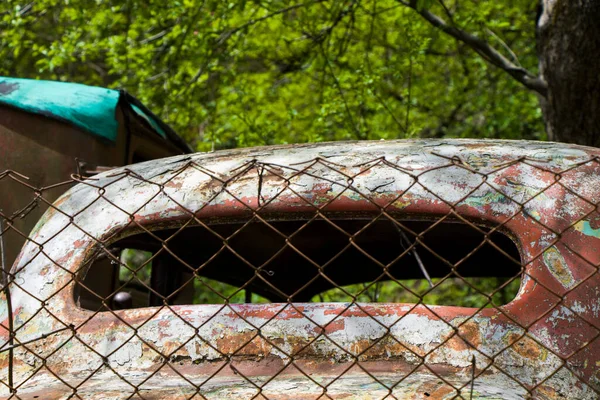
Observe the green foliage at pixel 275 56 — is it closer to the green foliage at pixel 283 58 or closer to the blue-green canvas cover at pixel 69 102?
the green foliage at pixel 283 58

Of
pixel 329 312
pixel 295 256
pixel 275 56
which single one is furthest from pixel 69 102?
pixel 275 56

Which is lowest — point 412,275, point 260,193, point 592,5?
point 412,275

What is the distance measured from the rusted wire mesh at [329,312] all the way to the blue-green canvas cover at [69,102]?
4.92ft

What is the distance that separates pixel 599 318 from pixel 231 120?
638cm

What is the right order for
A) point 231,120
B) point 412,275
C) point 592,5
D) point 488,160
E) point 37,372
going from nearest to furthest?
point 37,372, point 488,160, point 412,275, point 592,5, point 231,120

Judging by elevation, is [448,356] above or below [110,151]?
below

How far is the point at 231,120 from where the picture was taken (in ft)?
28.0

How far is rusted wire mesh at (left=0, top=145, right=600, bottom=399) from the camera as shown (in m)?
2.37

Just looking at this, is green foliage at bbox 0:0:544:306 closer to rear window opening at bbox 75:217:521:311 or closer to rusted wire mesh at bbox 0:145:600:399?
rear window opening at bbox 75:217:521:311

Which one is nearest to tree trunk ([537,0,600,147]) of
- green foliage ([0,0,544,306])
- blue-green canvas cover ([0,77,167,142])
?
green foliage ([0,0,544,306])

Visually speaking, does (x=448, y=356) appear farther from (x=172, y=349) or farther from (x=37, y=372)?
(x=37, y=372)

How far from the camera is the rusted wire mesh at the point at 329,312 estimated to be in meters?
2.37

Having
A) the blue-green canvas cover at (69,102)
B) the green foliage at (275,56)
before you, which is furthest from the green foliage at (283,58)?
the blue-green canvas cover at (69,102)

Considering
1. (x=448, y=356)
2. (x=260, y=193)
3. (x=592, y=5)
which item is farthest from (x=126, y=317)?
(x=592, y=5)
